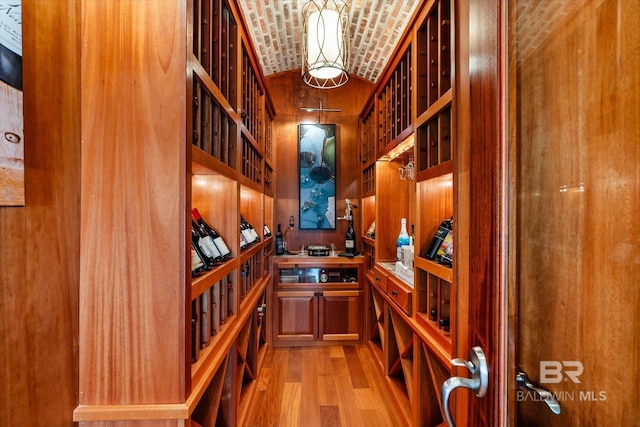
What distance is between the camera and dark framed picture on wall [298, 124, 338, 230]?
3467mm

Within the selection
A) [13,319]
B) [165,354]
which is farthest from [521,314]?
[13,319]

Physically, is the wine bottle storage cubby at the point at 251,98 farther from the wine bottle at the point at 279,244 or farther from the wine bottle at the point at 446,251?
the wine bottle at the point at 446,251

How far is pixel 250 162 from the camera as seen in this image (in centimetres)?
216

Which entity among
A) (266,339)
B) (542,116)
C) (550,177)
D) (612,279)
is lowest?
(266,339)

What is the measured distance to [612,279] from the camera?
0.59 m

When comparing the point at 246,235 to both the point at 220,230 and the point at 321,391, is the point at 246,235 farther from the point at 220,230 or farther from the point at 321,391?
the point at 321,391

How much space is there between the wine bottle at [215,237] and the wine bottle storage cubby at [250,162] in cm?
51

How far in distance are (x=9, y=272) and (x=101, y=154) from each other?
377mm

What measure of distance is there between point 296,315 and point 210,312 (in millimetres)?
1816

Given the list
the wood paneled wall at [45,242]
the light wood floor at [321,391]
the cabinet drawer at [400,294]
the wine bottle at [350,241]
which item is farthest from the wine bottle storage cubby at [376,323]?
the wood paneled wall at [45,242]

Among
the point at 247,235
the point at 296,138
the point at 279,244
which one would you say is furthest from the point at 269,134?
the point at 247,235

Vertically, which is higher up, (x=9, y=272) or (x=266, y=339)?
(x=9, y=272)

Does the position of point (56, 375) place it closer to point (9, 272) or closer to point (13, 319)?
point (13, 319)

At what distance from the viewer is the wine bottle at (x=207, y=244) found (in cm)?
135
